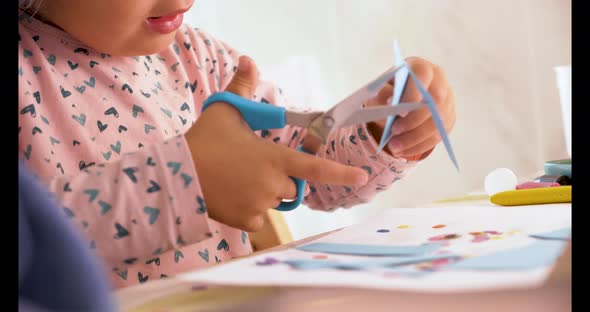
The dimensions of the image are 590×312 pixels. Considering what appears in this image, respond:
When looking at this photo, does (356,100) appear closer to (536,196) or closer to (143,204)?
(143,204)

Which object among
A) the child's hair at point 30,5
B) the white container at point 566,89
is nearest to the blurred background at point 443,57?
the white container at point 566,89

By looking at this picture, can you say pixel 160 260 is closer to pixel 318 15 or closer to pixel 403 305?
pixel 403 305

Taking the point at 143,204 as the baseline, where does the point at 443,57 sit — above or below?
above

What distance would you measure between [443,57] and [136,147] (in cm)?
106

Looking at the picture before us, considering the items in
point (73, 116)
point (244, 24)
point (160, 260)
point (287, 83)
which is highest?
point (244, 24)

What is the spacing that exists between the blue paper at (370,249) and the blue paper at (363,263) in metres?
0.02

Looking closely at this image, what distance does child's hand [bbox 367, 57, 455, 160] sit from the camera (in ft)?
1.70

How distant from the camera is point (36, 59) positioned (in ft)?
1.98

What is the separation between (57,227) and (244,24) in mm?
1363

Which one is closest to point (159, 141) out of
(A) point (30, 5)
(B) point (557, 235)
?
(A) point (30, 5)

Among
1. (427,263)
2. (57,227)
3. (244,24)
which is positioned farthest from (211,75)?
(244,24)

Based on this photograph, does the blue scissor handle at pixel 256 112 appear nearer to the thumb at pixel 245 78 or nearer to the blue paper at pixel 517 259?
the thumb at pixel 245 78

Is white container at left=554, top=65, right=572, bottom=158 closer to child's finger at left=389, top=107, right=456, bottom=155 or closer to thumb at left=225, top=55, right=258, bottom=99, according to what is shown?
child's finger at left=389, top=107, right=456, bottom=155

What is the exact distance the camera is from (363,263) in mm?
333
